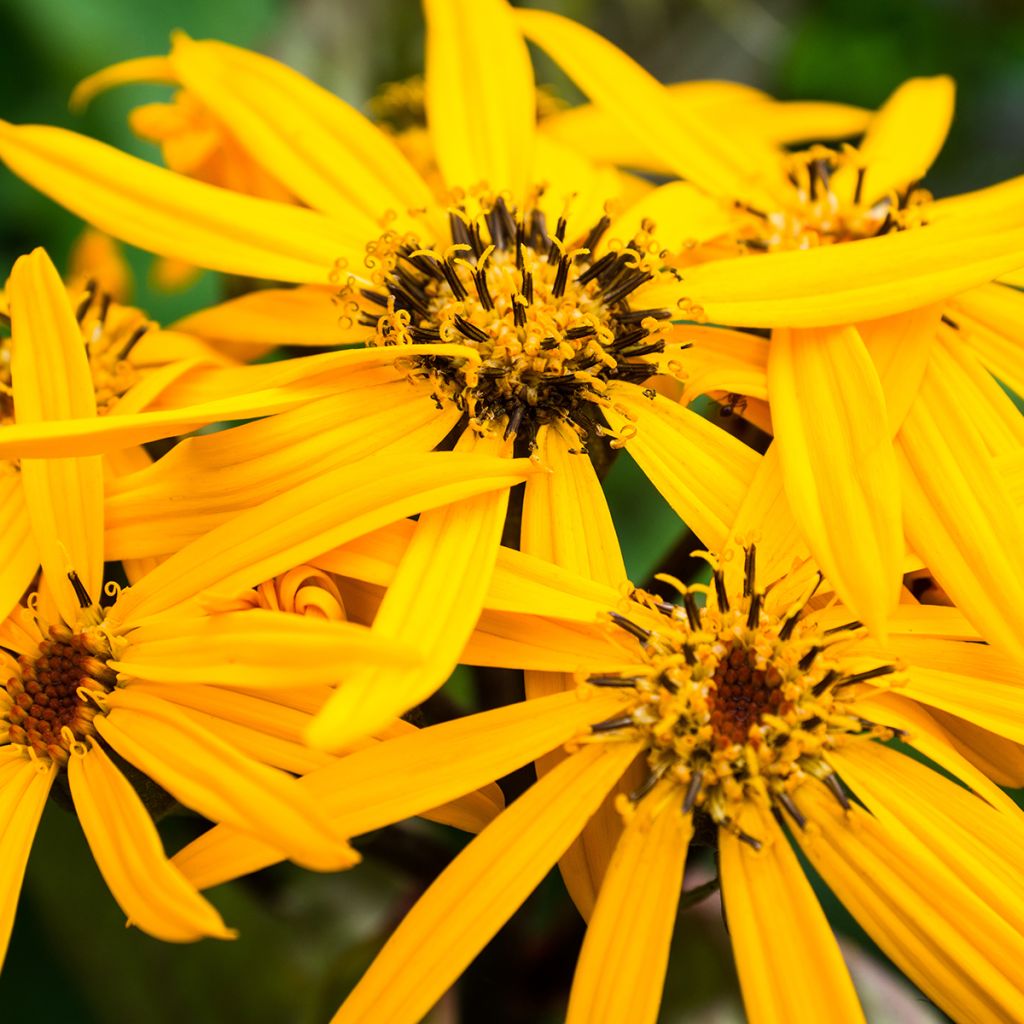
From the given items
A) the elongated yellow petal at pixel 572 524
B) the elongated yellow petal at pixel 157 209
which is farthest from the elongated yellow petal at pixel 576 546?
the elongated yellow petal at pixel 157 209

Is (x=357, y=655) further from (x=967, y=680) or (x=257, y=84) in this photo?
(x=257, y=84)

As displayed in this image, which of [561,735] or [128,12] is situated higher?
[128,12]

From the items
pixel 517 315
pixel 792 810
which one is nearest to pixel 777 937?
pixel 792 810

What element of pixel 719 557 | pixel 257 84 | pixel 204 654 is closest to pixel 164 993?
pixel 204 654

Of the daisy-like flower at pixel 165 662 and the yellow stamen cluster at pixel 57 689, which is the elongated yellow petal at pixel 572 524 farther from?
the yellow stamen cluster at pixel 57 689

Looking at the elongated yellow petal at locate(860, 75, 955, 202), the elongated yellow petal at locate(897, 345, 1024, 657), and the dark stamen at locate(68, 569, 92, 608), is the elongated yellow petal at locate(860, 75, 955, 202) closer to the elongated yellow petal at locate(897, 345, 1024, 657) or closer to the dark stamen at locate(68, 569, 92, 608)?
the elongated yellow petal at locate(897, 345, 1024, 657)

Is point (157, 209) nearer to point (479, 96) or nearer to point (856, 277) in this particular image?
point (479, 96)

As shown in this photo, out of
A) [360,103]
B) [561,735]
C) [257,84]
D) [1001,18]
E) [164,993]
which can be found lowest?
[164,993]
